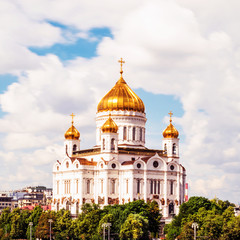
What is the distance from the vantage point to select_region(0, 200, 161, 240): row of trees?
90750 mm

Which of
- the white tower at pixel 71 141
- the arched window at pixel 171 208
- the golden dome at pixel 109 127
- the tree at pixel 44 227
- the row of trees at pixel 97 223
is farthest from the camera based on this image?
the white tower at pixel 71 141

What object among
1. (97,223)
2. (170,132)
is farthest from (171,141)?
(97,223)

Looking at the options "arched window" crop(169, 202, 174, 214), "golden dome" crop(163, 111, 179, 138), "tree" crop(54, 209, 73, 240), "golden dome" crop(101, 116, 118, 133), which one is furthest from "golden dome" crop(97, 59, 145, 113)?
"tree" crop(54, 209, 73, 240)

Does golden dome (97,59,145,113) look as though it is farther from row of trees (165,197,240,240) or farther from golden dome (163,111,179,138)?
row of trees (165,197,240,240)

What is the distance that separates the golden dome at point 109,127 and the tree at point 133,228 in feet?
71.5

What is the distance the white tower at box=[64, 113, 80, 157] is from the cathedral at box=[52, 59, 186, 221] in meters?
1.14

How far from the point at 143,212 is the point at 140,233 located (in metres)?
5.84

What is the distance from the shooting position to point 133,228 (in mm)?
89812

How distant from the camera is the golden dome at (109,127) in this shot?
361ft

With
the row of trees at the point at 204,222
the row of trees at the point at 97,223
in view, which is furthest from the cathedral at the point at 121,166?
the row of trees at the point at 204,222

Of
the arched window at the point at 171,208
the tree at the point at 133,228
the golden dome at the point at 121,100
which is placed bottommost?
the tree at the point at 133,228

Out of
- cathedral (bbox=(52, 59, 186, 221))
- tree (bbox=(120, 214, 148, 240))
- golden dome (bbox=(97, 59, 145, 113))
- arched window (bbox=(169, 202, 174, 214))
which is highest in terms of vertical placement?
golden dome (bbox=(97, 59, 145, 113))

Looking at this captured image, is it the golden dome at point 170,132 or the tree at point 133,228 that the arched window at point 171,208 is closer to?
the golden dome at point 170,132

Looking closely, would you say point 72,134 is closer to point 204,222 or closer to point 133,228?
point 133,228
